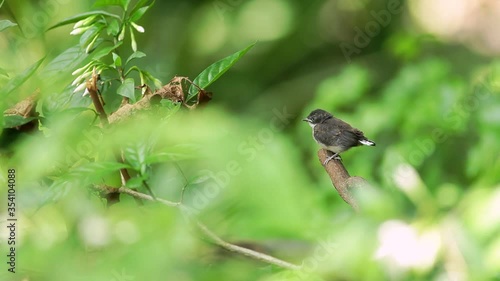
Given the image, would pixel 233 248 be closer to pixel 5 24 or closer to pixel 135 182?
pixel 135 182

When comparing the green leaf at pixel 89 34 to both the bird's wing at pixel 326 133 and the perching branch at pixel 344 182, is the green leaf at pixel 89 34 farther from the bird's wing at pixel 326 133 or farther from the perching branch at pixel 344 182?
the bird's wing at pixel 326 133

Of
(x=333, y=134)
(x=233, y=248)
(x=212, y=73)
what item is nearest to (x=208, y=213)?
(x=233, y=248)

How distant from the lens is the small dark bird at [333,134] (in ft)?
2.47

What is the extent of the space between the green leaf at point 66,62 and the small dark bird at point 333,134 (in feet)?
1.16

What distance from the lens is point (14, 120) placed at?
16.0 inches

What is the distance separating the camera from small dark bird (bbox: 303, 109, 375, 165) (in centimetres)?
75

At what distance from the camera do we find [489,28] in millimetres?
2029

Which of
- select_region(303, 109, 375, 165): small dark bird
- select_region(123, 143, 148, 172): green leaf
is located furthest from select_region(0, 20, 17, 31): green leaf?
select_region(303, 109, 375, 165): small dark bird

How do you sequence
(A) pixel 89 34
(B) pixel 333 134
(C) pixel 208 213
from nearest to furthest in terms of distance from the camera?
(C) pixel 208 213 → (A) pixel 89 34 → (B) pixel 333 134

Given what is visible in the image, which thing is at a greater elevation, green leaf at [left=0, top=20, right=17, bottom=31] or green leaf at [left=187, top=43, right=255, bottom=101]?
green leaf at [left=187, top=43, right=255, bottom=101]

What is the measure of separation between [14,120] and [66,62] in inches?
2.0

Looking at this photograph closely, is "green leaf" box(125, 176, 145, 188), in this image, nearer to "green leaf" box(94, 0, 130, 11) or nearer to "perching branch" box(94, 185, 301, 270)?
"perching branch" box(94, 185, 301, 270)

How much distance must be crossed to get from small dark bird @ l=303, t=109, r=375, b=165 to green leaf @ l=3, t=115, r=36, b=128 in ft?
1.26

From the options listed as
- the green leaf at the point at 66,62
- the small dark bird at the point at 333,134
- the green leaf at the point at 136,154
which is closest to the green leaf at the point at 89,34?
the green leaf at the point at 66,62
